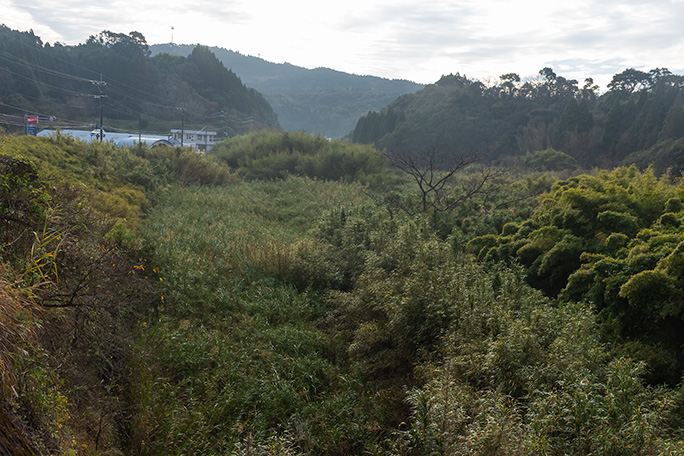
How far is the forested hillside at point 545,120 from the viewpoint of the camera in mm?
32969

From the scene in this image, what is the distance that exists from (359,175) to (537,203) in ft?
45.2

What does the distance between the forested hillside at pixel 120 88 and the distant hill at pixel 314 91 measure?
2186cm

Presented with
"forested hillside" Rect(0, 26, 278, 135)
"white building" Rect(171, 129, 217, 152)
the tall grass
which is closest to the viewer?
the tall grass

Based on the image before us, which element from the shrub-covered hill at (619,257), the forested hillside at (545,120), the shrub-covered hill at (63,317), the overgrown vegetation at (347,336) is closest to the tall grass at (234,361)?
the overgrown vegetation at (347,336)

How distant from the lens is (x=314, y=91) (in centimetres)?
12019

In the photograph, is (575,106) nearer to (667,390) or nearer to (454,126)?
(454,126)

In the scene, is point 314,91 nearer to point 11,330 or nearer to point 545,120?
point 545,120

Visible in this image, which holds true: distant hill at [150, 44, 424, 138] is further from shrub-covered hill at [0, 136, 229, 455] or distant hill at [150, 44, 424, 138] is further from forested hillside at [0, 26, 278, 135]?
shrub-covered hill at [0, 136, 229, 455]

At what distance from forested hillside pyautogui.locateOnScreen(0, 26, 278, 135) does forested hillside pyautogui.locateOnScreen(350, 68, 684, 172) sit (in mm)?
20651

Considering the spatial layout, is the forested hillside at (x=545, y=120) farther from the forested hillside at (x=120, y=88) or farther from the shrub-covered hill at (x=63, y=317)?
the shrub-covered hill at (x=63, y=317)

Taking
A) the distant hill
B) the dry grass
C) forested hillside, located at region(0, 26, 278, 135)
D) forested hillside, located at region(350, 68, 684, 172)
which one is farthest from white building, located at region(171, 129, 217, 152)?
the dry grass

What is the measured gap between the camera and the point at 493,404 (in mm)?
3648

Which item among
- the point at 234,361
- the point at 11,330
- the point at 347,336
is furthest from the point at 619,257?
the point at 11,330

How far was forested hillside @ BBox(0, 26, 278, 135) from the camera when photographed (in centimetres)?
4616
